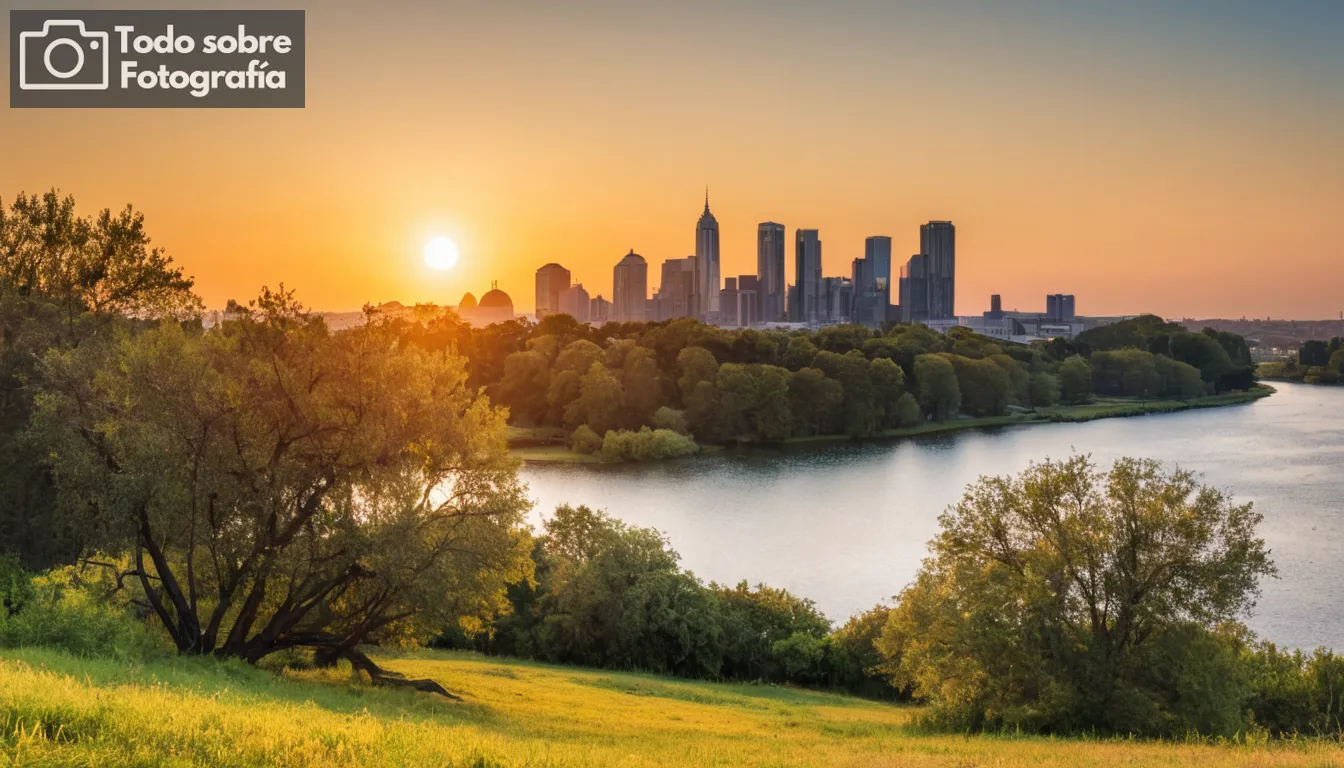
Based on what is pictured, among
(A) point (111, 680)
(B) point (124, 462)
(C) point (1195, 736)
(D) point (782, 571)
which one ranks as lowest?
(D) point (782, 571)

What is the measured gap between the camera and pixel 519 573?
18734mm

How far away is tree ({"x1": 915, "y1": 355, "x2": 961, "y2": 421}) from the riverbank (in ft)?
6.03

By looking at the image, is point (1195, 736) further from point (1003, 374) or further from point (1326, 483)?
point (1003, 374)

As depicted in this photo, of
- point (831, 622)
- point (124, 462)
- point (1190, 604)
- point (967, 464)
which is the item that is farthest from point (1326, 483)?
point (124, 462)

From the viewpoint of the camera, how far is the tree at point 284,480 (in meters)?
16.6

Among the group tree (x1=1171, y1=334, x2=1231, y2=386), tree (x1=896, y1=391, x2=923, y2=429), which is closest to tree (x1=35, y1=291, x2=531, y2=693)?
tree (x1=896, y1=391, x2=923, y2=429)

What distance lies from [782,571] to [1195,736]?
2487 cm

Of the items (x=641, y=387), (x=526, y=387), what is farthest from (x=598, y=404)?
(x=526, y=387)

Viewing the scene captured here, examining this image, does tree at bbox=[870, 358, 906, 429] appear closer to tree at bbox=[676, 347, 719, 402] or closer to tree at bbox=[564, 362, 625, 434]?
tree at bbox=[676, 347, 719, 402]

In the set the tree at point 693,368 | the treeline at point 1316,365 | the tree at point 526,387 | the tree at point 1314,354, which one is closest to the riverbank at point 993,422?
the tree at point 526,387

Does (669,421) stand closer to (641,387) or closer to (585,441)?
(641,387)

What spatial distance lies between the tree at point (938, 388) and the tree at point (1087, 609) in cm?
7866

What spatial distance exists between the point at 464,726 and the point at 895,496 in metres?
48.3

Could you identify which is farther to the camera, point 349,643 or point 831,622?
point 831,622
